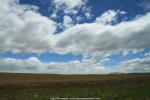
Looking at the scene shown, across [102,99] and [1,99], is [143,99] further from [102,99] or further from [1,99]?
[1,99]

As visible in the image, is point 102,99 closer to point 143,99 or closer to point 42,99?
point 143,99

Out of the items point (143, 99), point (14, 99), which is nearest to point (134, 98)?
point (143, 99)

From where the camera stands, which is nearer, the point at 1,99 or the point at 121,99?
the point at 121,99

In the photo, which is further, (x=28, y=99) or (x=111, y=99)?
(x=28, y=99)

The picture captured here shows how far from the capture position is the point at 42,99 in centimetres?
3459

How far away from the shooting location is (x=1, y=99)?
120ft

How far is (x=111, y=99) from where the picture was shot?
32.4 meters

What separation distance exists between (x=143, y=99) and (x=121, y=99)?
2503 millimetres

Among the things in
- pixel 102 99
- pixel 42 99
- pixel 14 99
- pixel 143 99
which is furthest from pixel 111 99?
pixel 14 99

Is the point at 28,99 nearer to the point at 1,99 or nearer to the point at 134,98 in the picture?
the point at 1,99

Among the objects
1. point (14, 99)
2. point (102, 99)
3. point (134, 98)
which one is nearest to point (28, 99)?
point (14, 99)

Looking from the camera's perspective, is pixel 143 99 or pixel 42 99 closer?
pixel 143 99

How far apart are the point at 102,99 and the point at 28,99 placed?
9.72m

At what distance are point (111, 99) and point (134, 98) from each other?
282cm
